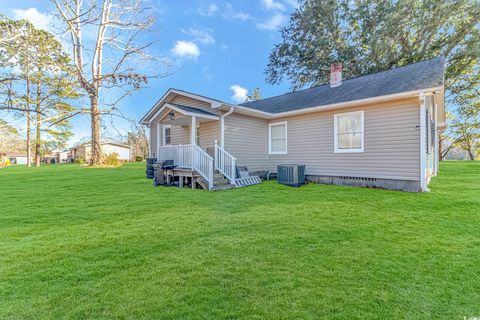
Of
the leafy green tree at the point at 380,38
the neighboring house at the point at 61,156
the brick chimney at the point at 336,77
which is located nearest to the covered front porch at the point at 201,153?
the brick chimney at the point at 336,77

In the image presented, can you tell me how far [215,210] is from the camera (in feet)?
17.3

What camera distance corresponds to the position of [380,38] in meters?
16.3

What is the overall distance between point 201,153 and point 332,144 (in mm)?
4608

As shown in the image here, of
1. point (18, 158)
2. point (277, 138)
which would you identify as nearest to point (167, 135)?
point (277, 138)

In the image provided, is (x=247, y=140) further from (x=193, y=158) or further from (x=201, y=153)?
(x=193, y=158)

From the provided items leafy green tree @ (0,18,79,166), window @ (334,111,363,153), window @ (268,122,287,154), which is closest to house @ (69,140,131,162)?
leafy green tree @ (0,18,79,166)

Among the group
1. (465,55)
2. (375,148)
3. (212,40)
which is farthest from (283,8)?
(375,148)

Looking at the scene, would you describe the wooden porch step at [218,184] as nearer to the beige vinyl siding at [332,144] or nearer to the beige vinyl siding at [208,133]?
the beige vinyl siding at [332,144]

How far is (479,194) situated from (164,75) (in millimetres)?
16156

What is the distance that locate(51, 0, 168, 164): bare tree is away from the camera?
14.4m

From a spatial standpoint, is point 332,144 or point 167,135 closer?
point 332,144

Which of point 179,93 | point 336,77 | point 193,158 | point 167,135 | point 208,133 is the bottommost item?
point 193,158

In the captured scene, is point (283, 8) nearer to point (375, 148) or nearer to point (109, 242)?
point (375, 148)

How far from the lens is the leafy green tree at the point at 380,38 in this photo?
15.4m
